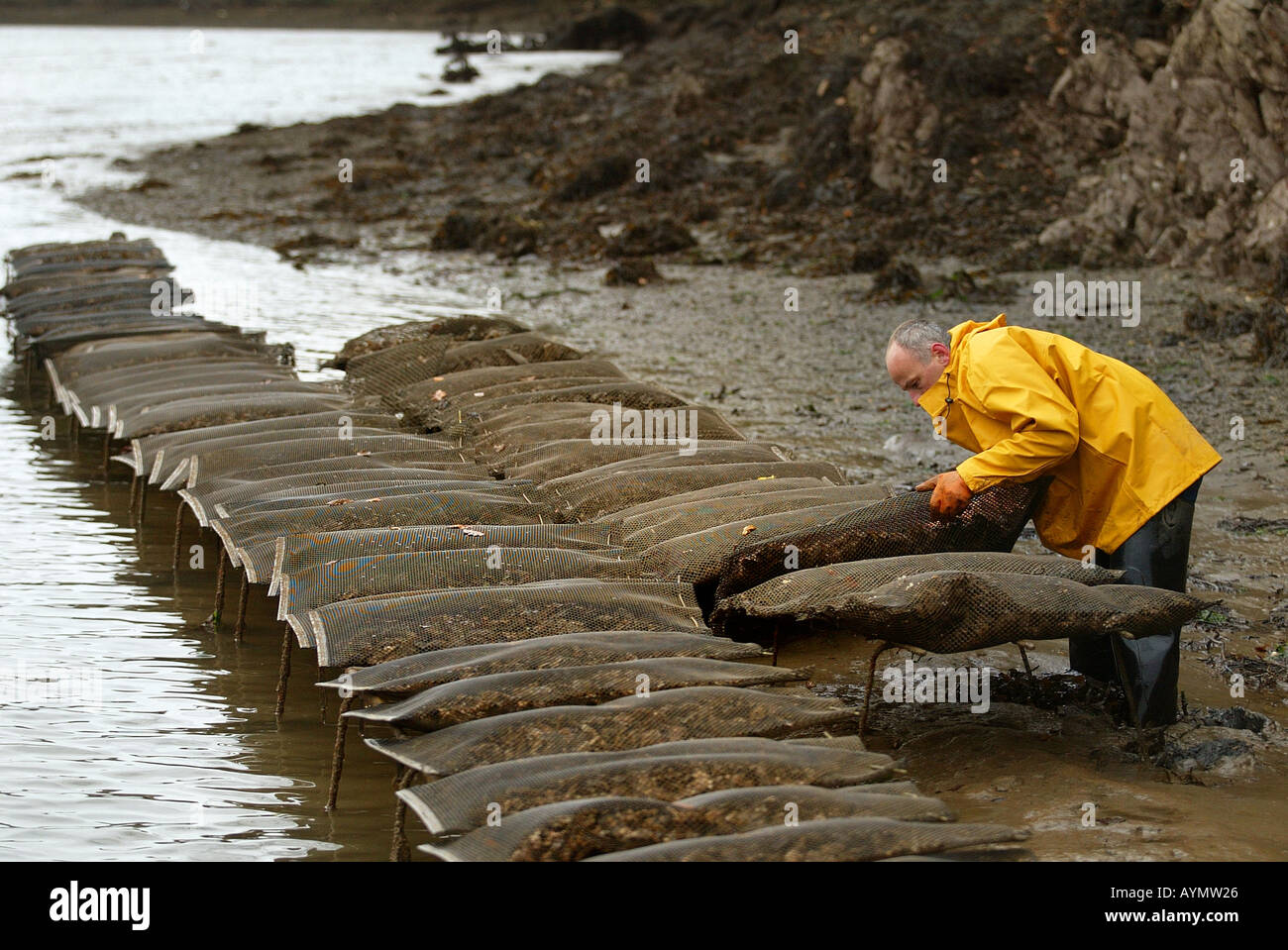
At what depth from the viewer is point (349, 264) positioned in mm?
19531

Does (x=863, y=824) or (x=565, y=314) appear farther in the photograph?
(x=565, y=314)

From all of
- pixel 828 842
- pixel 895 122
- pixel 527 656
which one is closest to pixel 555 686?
pixel 527 656

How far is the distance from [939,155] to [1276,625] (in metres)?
12.8

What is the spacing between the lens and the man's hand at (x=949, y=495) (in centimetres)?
579

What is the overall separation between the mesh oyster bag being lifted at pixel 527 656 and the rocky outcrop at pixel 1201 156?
9969 mm

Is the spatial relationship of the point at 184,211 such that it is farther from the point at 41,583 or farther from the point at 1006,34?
the point at 41,583

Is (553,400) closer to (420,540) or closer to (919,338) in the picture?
(420,540)

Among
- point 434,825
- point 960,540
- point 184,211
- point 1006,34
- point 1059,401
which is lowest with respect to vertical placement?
point 434,825

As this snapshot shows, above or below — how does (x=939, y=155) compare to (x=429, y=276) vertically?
above

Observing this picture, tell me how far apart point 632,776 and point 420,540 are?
2482 millimetres

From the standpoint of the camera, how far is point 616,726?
5062 millimetres

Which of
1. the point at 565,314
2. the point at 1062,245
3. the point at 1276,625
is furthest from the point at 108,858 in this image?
the point at 1062,245

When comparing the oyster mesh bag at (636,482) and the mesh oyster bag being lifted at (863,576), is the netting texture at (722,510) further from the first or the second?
the mesh oyster bag being lifted at (863,576)

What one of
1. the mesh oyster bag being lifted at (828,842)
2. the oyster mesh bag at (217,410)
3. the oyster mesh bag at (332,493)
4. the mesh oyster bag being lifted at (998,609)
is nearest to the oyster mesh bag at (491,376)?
the oyster mesh bag at (217,410)
